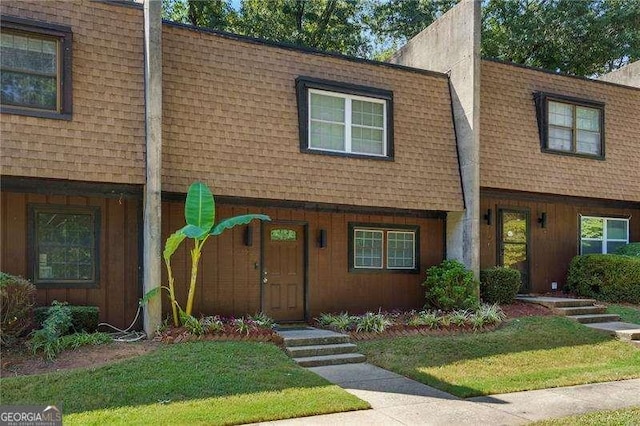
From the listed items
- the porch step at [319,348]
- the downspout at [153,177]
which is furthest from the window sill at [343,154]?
the porch step at [319,348]

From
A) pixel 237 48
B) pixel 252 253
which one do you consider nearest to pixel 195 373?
pixel 252 253

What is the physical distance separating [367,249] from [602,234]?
23.9 feet

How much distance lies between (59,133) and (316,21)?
15939 mm

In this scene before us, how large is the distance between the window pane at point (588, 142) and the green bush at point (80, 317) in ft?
39.5

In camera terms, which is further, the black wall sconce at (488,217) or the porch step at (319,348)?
the black wall sconce at (488,217)

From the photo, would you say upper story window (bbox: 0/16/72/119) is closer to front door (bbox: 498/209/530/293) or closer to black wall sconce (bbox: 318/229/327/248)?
black wall sconce (bbox: 318/229/327/248)

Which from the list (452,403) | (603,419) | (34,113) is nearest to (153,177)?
(34,113)

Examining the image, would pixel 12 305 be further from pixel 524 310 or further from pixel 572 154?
pixel 572 154

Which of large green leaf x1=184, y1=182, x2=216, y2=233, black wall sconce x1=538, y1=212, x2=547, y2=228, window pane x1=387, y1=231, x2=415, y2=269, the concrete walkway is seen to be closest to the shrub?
large green leaf x1=184, y1=182, x2=216, y2=233

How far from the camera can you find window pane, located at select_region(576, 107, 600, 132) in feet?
45.2

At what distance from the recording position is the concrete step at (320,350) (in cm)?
836

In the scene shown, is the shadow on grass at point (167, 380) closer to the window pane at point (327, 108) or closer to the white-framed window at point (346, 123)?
the white-framed window at point (346, 123)

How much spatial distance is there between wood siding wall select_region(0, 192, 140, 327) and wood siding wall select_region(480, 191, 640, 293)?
802 cm

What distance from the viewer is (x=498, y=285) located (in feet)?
38.8
